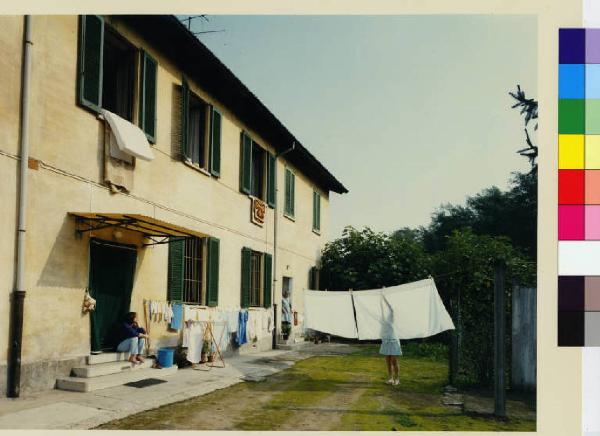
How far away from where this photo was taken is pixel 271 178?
18109mm

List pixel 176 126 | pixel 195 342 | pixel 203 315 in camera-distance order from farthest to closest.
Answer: pixel 203 315 → pixel 176 126 → pixel 195 342

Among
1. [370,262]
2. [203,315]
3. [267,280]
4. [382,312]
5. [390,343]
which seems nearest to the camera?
[390,343]

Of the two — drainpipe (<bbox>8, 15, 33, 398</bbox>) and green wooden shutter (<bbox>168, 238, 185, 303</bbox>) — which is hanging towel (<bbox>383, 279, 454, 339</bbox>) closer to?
green wooden shutter (<bbox>168, 238, 185, 303</bbox>)

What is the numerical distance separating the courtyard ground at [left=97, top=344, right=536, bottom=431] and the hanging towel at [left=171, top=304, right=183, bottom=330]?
5.98 feet

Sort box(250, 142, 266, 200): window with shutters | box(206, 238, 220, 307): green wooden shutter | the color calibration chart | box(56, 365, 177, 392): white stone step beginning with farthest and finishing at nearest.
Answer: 1. box(250, 142, 266, 200): window with shutters
2. box(206, 238, 220, 307): green wooden shutter
3. box(56, 365, 177, 392): white stone step
4. the color calibration chart

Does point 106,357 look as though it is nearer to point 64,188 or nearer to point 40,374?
point 40,374

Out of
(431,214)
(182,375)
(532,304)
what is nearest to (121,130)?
(182,375)

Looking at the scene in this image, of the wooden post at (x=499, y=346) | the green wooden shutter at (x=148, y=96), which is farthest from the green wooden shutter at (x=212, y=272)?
the wooden post at (x=499, y=346)

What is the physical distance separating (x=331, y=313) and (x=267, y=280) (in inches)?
230

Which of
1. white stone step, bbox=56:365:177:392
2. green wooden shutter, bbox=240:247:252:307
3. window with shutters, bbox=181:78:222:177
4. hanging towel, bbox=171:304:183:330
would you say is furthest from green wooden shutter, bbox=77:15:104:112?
green wooden shutter, bbox=240:247:252:307

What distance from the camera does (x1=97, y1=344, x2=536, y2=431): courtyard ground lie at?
25.1ft

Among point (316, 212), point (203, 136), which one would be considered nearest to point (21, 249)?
point (203, 136)

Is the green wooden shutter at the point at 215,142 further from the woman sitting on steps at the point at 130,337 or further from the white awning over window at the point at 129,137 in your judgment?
the woman sitting on steps at the point at 130,337

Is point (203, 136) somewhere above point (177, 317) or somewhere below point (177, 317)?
above
